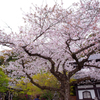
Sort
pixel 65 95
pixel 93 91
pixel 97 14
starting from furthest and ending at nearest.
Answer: pixel 93 91 → pixel 65 95 → pixel 97 14

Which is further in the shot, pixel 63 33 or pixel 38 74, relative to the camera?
pixel 38 74

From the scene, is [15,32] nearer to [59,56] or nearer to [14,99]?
[59,56]

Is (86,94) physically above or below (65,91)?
below

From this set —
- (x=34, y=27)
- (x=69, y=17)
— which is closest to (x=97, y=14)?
(x=69, y=17)

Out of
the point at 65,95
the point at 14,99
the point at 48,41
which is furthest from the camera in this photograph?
the point at 14,99

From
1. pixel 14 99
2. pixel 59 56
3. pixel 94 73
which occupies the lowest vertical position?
pixel 14 99

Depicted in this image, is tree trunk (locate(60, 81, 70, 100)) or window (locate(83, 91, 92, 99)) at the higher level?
tree trunk (locate(60, 81, 70, 100))

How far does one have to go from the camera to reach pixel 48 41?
7.35 meters

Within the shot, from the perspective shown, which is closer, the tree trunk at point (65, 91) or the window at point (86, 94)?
the tree trunk at point (65, 91)

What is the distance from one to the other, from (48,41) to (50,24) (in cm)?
218

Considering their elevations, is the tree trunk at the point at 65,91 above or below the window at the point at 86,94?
above

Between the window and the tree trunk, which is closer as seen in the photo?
the tree trunk

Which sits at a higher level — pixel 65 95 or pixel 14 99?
pixel 65 95

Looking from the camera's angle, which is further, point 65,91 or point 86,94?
point 86,94
